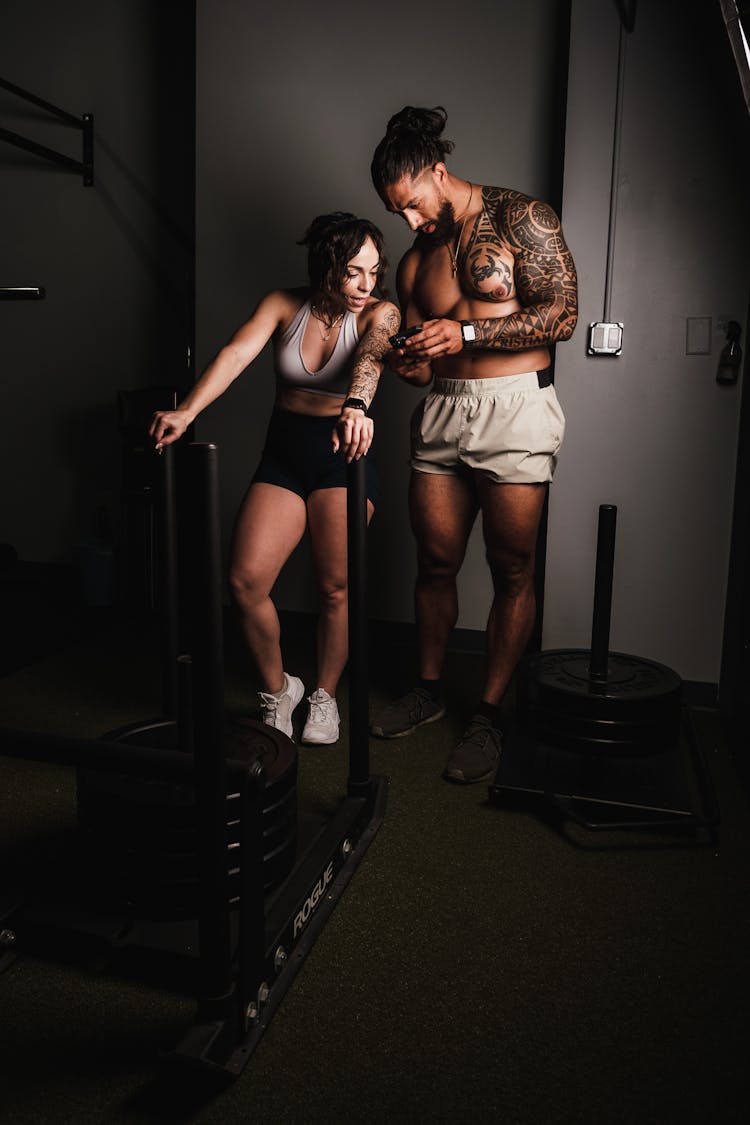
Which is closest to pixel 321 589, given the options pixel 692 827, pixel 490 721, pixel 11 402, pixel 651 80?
pixel 490 721

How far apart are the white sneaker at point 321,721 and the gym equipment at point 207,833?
1.39 ft

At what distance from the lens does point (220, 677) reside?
110cm

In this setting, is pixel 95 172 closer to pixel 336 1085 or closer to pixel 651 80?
pixel 651 80

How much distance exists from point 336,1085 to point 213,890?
358 mm

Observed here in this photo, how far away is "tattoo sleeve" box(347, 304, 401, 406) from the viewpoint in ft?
6.98

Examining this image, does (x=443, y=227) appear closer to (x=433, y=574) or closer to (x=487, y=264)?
(x=487, y=264)

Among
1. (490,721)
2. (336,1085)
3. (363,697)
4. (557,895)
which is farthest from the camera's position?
(490,721)

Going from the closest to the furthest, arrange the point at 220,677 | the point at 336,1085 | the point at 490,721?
the point at 220,677, the point at 336,1085, the point at 490,721

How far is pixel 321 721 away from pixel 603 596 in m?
0.87

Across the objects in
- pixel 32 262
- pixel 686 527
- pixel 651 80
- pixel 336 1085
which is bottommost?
pixel 336 1085

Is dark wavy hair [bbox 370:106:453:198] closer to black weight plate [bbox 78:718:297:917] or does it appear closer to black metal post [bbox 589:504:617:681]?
black metal post [bbox 589:504:617:681]

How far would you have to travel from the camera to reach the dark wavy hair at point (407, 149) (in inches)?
85.4

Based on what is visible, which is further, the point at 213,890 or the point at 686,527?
the point at 686,527

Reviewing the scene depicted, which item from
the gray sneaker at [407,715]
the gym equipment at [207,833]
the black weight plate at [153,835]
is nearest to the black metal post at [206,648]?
the gym equipment at [207,833]
